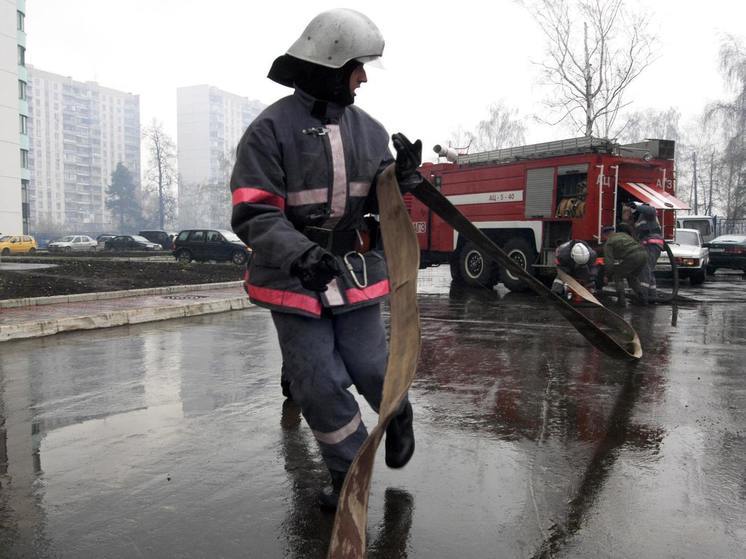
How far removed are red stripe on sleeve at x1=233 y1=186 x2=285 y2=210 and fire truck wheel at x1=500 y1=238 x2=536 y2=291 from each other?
1146 cm

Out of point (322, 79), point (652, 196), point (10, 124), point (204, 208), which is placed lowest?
point (322, 79)

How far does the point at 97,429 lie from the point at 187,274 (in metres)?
12.5

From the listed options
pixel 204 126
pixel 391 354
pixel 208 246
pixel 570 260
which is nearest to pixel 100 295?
pixel 570 260

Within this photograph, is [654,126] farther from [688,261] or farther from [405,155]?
[405,155]

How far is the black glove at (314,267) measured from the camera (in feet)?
8.11

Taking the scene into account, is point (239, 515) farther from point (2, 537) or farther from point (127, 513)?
point (2, 537)

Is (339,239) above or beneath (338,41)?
beneath

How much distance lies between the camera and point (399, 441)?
10.0ft

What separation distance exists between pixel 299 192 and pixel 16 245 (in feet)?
136

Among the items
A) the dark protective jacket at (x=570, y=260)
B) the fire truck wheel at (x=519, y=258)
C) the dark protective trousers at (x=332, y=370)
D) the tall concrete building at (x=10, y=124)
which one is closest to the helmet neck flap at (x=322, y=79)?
the dark protective trousers at (x=332, y=370)

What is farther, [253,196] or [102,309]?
[102,309]

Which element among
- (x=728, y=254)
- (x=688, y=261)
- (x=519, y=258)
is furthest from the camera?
(x=728, y=254)

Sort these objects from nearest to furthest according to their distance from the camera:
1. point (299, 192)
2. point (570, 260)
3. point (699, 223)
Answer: point (299, 192), point (570, 260), point (699, 223)

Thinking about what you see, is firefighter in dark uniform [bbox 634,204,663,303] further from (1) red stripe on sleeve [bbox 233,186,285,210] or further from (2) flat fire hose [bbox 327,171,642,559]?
(1) red stripe on sleeve [bbox 233,186,285,210]
